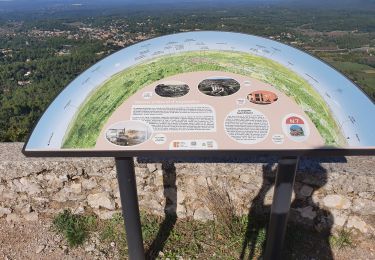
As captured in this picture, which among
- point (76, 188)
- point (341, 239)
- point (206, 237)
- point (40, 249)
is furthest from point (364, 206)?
point (40, 249)

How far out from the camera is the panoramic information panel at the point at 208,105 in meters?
2.00

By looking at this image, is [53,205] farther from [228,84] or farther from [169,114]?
[228,84]

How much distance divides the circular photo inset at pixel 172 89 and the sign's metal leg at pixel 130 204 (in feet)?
1.48

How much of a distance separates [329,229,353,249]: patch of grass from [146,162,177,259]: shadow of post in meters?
1.31

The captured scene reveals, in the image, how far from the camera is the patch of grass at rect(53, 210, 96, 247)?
3.14 metres

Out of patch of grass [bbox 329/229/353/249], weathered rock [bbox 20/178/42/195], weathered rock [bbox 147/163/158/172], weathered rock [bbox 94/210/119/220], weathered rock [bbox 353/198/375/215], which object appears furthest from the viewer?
weathered rock [bbox 94/210/119/220]

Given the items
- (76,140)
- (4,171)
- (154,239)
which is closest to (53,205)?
(4,171)

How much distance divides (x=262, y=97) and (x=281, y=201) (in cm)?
65

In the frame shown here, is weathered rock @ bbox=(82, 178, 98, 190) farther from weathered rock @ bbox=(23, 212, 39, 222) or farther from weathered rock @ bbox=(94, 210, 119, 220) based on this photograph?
weathered rock @ bbox=(23, 212, 39, 222)

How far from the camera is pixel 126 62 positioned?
248 centimetres

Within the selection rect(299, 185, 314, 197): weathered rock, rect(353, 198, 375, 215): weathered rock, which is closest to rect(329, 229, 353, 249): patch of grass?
rect(353, 198, 375, 215): weathered rock

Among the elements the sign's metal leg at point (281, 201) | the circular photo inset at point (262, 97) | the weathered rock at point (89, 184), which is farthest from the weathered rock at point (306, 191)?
the weathered rock at point (89, 184)

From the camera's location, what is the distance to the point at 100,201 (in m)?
3.30

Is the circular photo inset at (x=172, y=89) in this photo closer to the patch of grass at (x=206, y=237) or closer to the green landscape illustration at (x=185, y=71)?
the green landscape illustration at (x=185, y=71)
